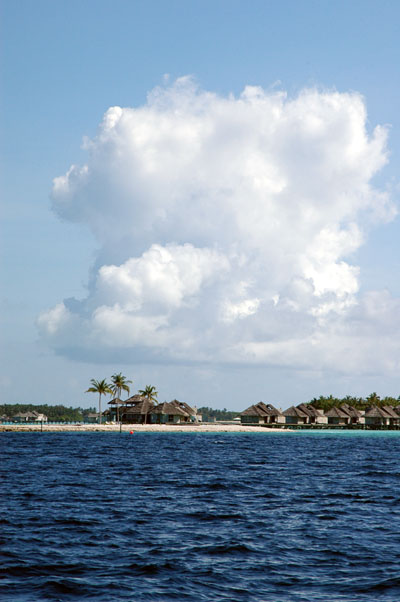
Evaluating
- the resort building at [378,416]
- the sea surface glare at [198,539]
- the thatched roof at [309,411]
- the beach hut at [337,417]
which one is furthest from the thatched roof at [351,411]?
the sea surface glare at [198,539]

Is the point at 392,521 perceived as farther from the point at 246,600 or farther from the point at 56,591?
the point at 56,591

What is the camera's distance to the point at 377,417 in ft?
630

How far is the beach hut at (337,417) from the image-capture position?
629 ft

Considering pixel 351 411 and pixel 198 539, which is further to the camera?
pixel 351 411

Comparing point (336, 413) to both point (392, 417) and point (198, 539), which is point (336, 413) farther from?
point (198, 539)


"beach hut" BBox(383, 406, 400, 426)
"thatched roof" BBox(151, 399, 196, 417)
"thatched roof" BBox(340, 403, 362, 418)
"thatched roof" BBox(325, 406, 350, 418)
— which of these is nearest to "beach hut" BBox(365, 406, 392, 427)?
"beach hut" BBox(383, 406, 400, 426)

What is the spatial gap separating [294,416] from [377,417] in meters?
28.5

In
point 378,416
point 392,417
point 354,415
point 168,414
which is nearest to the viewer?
point 168,414

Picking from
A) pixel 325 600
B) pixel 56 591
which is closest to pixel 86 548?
pixel 56 591

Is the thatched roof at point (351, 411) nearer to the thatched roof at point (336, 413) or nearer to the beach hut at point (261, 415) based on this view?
the thatched roof at point (336, 413)

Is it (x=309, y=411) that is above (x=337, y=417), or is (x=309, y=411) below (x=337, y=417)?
above

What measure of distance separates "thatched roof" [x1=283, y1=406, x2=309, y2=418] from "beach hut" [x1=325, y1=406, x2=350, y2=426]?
36.5 feet

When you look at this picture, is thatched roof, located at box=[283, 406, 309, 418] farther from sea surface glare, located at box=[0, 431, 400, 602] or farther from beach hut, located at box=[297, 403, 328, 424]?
sea surface glare, located at box=[0, 431, 400, 602]

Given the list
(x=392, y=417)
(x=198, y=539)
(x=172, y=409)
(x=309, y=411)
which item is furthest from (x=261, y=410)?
(x=198, y=539)
